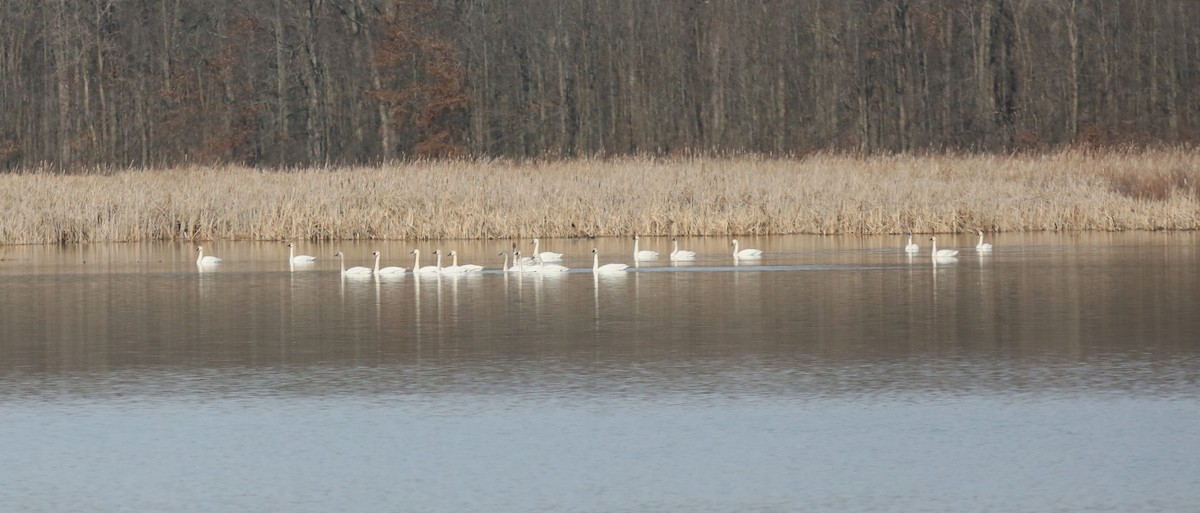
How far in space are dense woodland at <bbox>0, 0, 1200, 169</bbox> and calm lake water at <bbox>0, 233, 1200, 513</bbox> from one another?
29832 millimetres

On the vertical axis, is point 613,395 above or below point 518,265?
below

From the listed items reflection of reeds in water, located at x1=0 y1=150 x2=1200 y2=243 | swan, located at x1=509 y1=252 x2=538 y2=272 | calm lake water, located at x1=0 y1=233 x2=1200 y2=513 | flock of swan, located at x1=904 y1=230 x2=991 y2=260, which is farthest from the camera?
reflection of reeds in water, located at x1=0 y1=150 x2=1200 y2=243

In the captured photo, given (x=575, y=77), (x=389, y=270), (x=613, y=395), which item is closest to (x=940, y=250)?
(x=389, y=270)

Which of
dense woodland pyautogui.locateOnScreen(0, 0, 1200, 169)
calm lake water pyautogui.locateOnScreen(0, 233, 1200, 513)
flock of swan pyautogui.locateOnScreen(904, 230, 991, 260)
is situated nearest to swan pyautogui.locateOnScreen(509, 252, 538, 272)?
calm lake water pyautogui.locateOnScreen(0, 233, 1200, 513)

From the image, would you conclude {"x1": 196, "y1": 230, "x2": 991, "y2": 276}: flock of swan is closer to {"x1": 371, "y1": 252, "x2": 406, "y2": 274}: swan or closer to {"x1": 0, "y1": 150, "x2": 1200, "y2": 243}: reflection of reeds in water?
{"x1": 371, "y1": 252, "x2": 406, "y2": 274}: swan

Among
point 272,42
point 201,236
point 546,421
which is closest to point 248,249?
point 201,236

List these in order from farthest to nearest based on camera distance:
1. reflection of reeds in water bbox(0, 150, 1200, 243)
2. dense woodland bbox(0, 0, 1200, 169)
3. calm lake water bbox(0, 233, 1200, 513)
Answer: dense woodland bbox(0, 0, 1200, 169) → reflection of reeds in water bbox(0, 150, 1200, 243) → calm lake water bbox(0, 233, 1200, 513)

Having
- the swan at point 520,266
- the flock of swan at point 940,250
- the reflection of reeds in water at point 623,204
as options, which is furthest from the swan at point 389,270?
the reflection of reeds in water at point 623,204

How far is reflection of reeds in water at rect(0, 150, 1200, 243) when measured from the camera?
22.8 m

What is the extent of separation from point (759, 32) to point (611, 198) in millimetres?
24702

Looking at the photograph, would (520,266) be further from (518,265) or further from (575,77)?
(575,77)

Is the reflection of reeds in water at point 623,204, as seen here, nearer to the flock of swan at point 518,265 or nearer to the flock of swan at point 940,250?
the flock of swan at point 940,250

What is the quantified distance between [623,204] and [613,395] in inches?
617

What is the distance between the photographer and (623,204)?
2383cm
